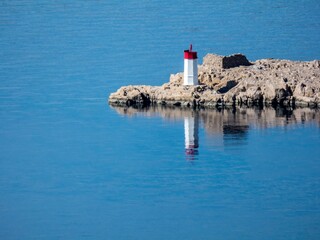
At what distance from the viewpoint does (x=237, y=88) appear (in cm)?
4000

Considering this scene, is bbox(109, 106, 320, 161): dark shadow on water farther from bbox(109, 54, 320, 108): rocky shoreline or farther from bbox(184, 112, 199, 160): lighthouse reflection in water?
bbox(109, 54, 320, 108): rocky shoreline

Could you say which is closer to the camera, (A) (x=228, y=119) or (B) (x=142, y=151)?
(B) (x=142, y=151)

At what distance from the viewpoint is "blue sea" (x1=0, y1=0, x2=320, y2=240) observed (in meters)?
32.5

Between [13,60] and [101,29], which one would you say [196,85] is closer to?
[13,60]

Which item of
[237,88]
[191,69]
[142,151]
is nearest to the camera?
[142,151]

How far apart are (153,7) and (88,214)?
1130 inches

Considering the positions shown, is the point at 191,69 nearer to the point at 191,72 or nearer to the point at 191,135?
the point at 191,72

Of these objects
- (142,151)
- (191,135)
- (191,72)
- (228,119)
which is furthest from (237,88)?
(142,151)

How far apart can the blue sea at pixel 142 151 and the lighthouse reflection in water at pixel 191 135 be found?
4 centimetres

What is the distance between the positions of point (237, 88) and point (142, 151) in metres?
3.62

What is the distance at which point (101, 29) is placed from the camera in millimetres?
54969

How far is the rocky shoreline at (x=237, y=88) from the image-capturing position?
3981 centimetres

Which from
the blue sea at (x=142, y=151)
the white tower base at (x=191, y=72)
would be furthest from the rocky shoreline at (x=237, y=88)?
the blue sea at (x=142, y=151)

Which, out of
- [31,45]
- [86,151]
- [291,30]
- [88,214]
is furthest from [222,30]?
[88,214]
